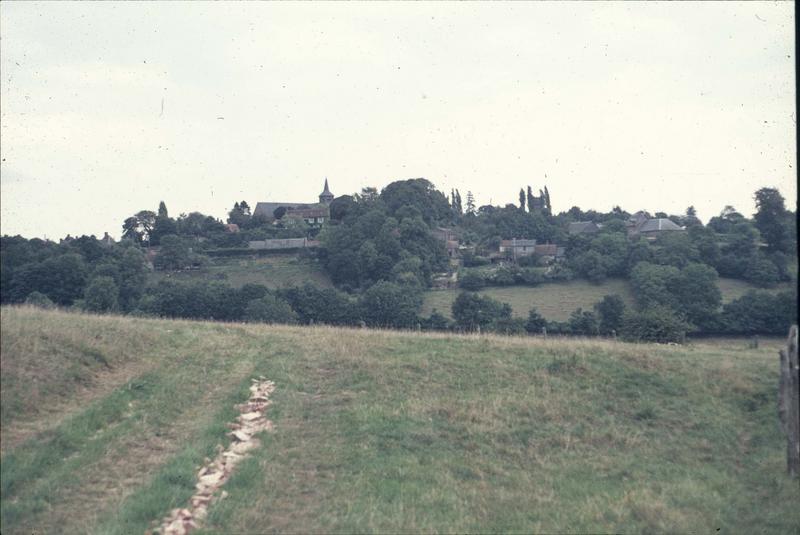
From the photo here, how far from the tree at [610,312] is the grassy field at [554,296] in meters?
1.53

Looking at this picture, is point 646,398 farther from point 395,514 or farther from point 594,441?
point 395,514

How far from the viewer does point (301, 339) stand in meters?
20.1

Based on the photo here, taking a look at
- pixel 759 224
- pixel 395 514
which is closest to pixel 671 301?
pixel 759 224

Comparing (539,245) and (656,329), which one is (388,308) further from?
(539,245)

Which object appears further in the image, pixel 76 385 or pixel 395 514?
pixel 76 385

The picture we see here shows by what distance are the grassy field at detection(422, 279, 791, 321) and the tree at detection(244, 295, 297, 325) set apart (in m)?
12.9

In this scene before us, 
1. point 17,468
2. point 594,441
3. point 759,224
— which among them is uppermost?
point 759,224

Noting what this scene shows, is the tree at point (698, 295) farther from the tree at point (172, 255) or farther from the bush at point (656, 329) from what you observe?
the tree at point (172, 255)

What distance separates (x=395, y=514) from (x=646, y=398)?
864 centimetres

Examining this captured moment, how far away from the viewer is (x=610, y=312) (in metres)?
44.7

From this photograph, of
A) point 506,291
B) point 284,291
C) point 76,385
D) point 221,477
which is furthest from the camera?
point 506,291

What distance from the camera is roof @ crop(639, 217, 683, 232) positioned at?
71.6 meters

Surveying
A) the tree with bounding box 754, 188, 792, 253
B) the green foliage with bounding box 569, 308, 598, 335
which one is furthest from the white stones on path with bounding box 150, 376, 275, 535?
the green foliage with bounding box 569, 308, 598, 335

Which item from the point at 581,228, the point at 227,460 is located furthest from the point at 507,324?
the point at 581,228
